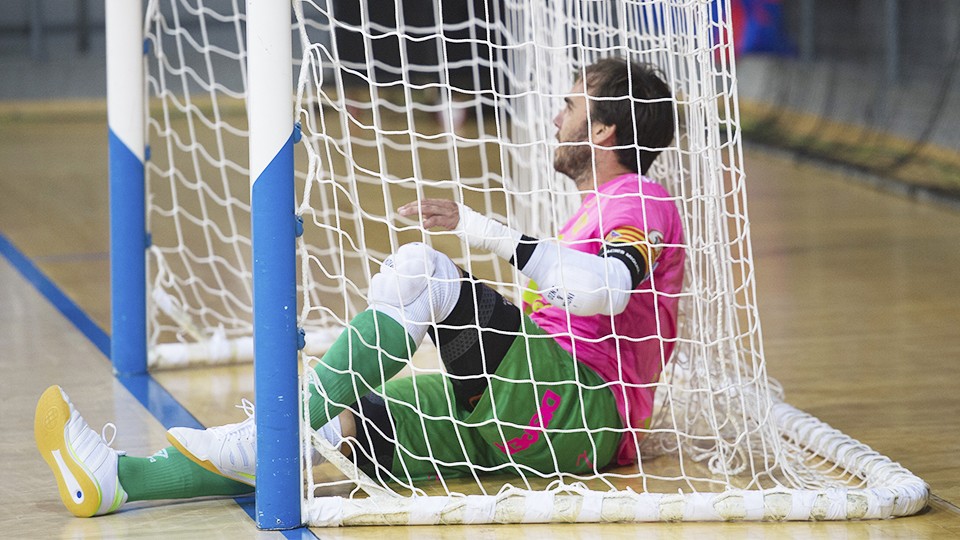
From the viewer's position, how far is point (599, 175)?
268 cm

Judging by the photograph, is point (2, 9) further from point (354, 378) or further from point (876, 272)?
point (354, 378)

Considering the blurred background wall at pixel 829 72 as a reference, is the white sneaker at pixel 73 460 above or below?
below

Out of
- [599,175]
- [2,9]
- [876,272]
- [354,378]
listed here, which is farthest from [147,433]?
[2,9]

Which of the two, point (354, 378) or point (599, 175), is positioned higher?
point (599, 175)

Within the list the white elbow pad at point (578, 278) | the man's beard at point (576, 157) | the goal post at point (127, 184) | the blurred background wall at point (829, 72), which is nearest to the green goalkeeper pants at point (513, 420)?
the white elbow pad at point (578, 278)

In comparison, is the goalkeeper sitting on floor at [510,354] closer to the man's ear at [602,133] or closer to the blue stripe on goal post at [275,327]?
the man's ear at [602,133]

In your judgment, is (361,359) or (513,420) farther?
(513,420)

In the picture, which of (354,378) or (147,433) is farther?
(147,433)

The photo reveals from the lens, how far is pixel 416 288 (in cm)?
242

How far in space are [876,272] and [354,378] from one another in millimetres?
2747

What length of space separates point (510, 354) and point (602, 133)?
47 centimetres

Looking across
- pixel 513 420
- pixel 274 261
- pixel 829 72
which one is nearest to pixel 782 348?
pixel 513 420

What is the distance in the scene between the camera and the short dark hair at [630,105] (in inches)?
104

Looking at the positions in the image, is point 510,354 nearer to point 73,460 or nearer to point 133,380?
point 73,460
